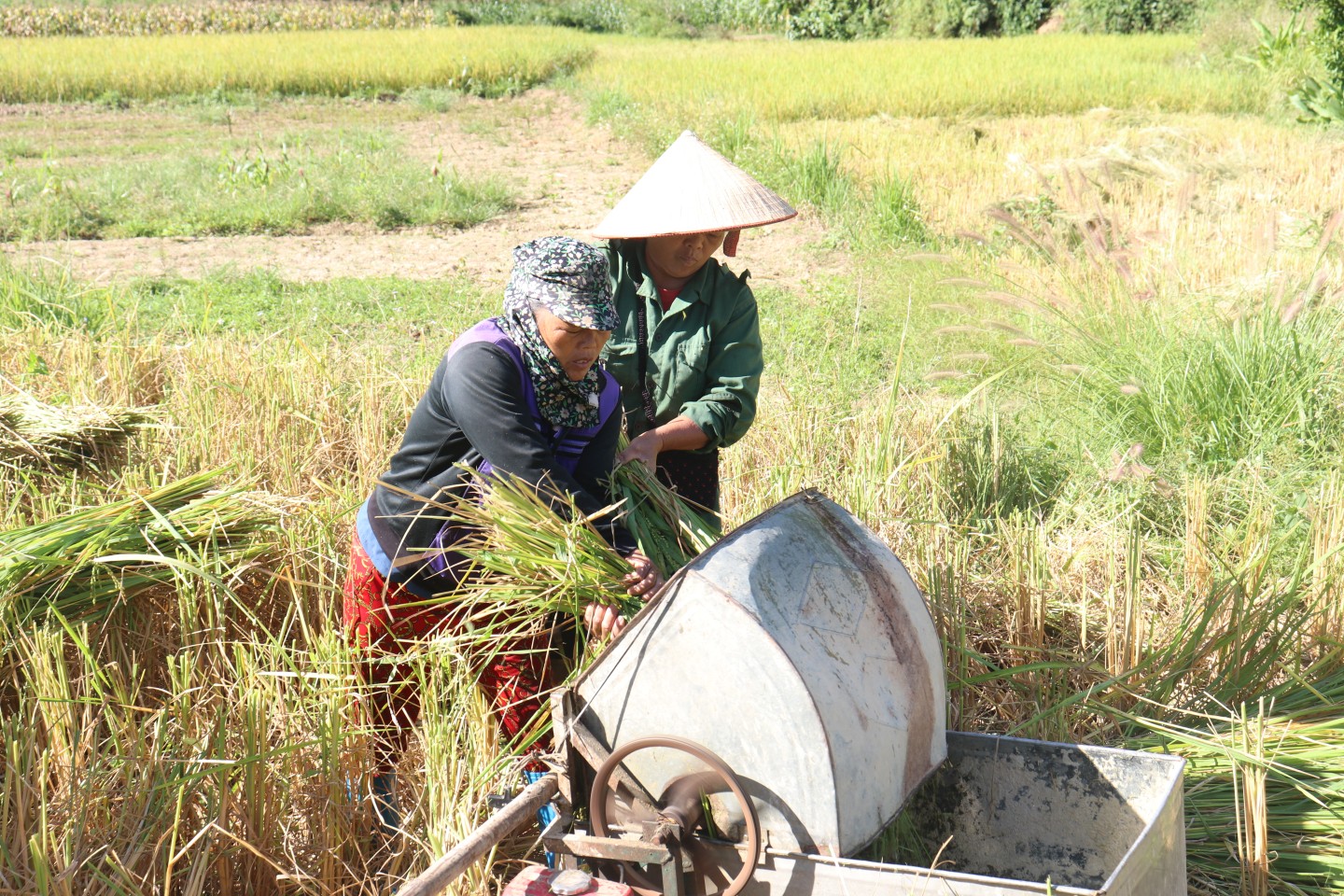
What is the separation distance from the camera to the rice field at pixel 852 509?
2371 millimetres

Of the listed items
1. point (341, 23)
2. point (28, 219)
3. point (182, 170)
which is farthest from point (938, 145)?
point (341, 23)

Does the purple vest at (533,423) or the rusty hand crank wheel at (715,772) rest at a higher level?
the purple vest at (533,423)

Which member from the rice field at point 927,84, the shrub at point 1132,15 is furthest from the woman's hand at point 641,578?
the shrub at point 1132,15

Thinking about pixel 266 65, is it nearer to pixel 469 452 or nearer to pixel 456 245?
pixel 456 245

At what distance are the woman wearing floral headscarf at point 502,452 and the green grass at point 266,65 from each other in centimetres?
1614

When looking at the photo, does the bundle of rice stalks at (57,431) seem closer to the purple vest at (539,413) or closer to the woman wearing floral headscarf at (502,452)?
the woman wearing floral headscarf at (502,452)

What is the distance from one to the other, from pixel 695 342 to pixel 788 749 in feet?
4.37

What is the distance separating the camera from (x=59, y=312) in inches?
215

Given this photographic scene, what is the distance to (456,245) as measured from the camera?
354 inches

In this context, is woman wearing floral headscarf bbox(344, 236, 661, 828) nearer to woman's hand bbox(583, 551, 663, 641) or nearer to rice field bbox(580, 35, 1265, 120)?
woman's hand bbox(583, 551, 663, 641)

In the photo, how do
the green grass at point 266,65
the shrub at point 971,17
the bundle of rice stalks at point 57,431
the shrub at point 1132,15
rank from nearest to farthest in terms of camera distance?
the bundle of rice stalks at point 57,431 → the green grass at point 266,65 → the shrub at point 1132,15 → the shrub at point 971,17

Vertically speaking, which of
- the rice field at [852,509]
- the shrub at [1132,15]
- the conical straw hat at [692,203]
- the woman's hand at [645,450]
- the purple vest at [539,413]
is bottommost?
the rice field at [852,509]

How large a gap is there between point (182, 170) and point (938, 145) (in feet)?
24.7

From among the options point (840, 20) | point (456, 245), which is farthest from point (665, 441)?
point (840, 20)
